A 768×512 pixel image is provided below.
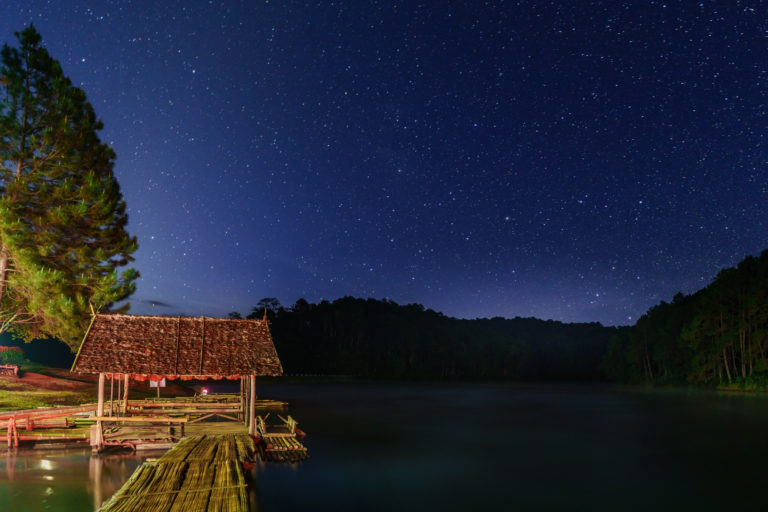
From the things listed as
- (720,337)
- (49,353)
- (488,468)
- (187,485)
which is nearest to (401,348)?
(720,337)

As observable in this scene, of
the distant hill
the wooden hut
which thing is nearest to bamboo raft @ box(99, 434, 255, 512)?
the wooden hut

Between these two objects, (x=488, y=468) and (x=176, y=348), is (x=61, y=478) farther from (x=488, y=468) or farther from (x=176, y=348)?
(x=488, y=468)

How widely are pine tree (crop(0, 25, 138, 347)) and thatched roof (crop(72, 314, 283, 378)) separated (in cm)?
648

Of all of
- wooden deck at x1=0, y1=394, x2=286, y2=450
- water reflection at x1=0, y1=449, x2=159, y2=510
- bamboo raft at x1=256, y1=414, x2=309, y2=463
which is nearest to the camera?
water reflection at x1=0, y1=449, x2=159, y2=510

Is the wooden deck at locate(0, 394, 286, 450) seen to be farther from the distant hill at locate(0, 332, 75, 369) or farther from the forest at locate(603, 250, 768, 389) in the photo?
the forest at locate(603, 250, 768, 389)

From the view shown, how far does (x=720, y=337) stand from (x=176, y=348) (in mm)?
77017

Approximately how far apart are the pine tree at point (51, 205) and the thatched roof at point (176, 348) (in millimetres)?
6481

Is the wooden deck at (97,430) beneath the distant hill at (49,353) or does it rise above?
beneath

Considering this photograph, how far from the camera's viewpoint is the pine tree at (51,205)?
81.3ft

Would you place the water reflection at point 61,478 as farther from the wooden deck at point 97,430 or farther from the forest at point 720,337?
the forest at point 720,337

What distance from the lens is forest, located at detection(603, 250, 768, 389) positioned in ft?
224

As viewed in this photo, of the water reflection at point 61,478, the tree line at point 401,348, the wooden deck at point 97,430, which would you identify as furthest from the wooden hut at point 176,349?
the tree line at point 401,348

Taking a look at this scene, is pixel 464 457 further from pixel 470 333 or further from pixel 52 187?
pixel 470 333

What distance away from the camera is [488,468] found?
23.0 m
